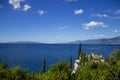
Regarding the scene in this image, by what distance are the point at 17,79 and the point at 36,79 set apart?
5842 millimetres

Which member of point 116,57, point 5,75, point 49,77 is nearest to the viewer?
point 5,75

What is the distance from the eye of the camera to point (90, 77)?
32.4 metres

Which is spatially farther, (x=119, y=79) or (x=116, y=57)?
(x=116, y=57)

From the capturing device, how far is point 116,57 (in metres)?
55.4

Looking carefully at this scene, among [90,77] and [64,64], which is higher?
[64,64]

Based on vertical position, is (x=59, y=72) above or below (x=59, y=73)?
above

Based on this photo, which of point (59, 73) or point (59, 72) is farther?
point (59, 72)

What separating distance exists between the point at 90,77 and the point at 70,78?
125 inches

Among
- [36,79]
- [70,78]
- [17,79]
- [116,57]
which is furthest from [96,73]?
[116,57]

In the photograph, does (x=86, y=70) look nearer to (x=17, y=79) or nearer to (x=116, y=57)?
(x=17, y=79)

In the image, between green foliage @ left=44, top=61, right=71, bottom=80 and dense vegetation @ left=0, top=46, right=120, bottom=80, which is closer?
dense vegetation @ left=0, top=46, right=120, bottom=80

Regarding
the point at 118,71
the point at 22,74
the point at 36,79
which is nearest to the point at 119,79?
the point at 118,71

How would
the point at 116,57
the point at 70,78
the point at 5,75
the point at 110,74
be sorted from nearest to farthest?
1. the point at 5,75
2. the point at 70,78
3. the point at 110,74
4. the point at 116,57

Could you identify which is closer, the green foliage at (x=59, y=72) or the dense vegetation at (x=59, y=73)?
the dense vegetation at (x=59, y=73)
